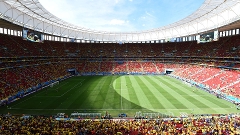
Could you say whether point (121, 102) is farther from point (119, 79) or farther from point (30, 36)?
point (30, 36)

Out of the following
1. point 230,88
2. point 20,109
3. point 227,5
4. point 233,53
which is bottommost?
point 20,109

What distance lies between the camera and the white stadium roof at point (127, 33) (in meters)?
31.8

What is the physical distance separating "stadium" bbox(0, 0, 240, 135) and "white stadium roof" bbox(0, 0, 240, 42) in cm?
25

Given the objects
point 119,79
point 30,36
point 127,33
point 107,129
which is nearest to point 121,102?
point 107,129

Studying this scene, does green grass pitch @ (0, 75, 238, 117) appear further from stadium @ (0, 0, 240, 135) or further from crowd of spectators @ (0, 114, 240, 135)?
crowd of spectators @ (0, 114, 240, 135)

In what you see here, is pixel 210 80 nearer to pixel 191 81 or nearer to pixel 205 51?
pixel 191 81

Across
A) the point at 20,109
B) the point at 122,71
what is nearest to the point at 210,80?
the point at 122,71

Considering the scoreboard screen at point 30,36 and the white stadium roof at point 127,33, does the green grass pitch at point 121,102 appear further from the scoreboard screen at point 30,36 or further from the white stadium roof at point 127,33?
the white stadium roof at point 127,33

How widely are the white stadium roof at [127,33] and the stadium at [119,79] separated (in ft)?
0.81

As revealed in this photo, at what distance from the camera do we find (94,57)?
2638 inches

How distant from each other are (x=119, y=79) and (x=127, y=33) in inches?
1356

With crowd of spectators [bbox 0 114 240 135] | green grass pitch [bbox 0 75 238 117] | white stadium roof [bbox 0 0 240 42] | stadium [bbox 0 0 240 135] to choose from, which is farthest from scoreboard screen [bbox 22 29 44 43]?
crowd of spectators [bbox 0 114 240 135]

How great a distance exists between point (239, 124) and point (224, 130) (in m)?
2.85

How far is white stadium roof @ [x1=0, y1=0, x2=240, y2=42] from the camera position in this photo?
104ft
